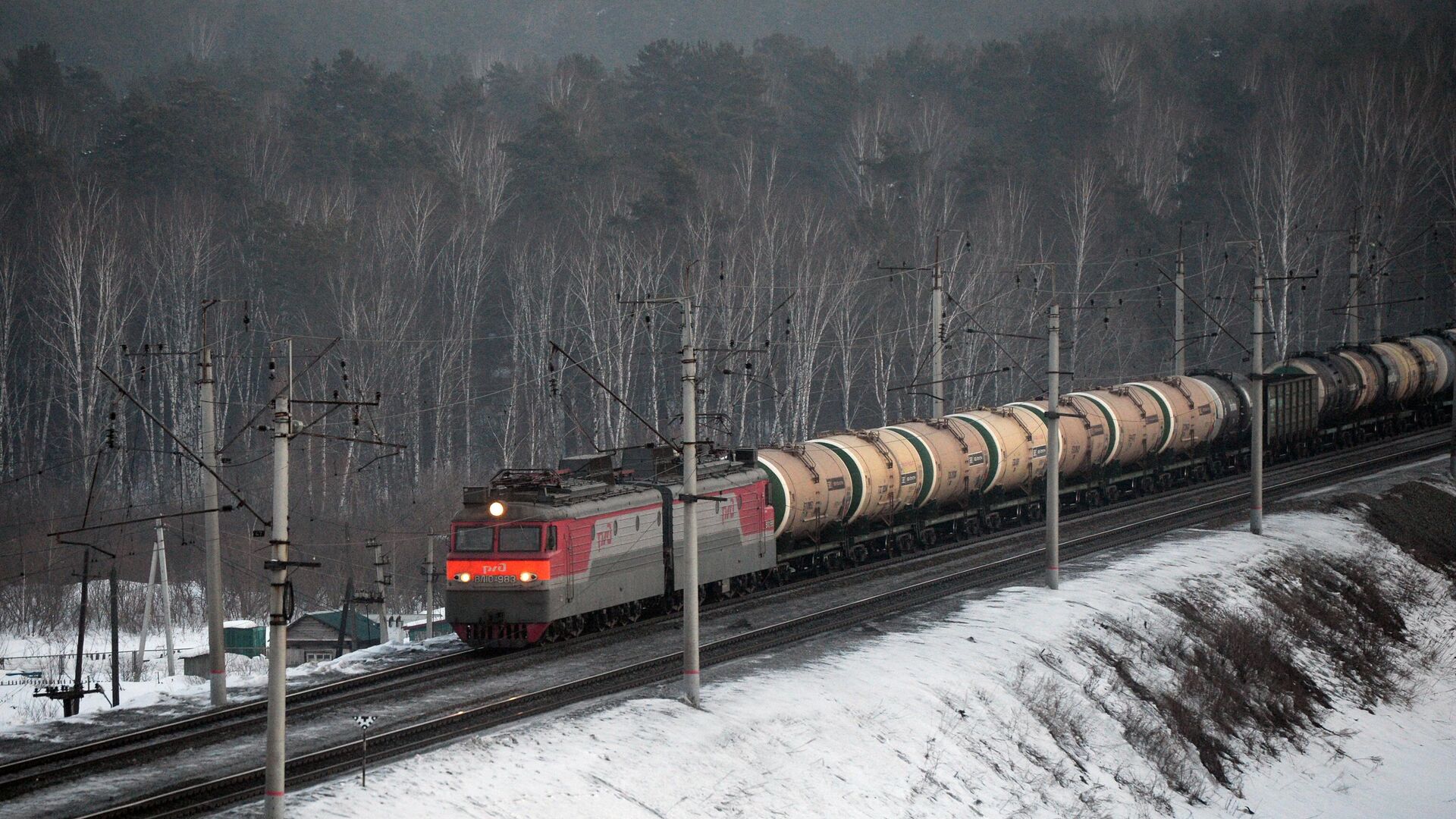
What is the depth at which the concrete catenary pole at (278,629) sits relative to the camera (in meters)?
17.8

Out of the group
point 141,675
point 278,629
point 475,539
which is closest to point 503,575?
point 475,539

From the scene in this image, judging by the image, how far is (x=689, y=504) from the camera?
2544 centimetres

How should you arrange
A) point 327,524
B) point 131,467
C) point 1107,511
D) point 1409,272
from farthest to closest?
point 1409,272
point 131,467
point 327,524
point 1107,511

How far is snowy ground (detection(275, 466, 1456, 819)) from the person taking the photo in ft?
71.5

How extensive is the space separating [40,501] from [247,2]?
346ft

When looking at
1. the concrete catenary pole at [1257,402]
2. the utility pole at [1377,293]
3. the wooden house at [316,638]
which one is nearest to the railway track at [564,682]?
the concrete catenary pole at [1257,402]

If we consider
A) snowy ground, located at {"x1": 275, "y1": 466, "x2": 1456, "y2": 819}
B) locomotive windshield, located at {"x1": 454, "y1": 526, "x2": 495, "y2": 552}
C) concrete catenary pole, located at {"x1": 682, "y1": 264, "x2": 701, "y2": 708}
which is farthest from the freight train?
snowy ground, located at {"x1": 275, "y1": 466, "x2": 1456, "y2": 819}

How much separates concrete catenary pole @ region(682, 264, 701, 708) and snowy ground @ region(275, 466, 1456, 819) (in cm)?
64

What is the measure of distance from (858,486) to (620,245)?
37705 mm

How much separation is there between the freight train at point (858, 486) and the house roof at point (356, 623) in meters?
17.8

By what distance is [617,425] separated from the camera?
70.1 metres

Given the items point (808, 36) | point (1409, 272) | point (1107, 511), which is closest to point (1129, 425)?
point (1107, 511)

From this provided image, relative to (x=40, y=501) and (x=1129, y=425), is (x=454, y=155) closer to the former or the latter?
(x=40, y=501)

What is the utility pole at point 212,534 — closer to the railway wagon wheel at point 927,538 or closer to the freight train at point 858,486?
the freight train at point 858,486
